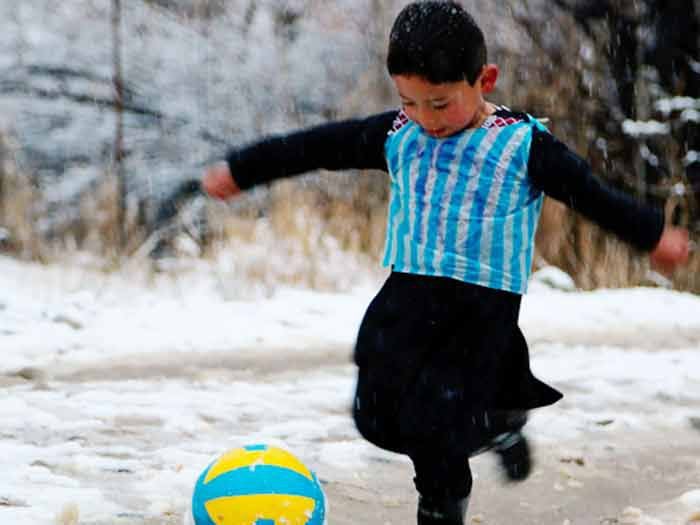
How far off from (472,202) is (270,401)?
243cm

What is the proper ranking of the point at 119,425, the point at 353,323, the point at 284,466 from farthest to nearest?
the point at 353,323
the point at 119,425
the point at 284,466

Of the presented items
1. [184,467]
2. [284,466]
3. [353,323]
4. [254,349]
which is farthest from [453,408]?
[353,323]

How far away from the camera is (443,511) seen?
2781 mm

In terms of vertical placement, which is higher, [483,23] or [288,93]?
[483,23]

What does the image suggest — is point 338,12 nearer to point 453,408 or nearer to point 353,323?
point 353,323

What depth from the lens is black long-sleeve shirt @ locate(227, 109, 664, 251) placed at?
2715 millimetres

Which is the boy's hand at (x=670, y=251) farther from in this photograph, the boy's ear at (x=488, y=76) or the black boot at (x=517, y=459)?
the black boot at (x=517, y=459)

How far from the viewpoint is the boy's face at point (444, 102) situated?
8.64 feet

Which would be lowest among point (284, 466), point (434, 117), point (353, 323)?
point (353, 323)

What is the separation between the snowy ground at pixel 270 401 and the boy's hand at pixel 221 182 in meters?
0.95

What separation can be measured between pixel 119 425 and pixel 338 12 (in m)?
5.63

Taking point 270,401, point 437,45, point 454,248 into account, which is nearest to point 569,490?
point 454,248

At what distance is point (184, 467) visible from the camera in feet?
12.4

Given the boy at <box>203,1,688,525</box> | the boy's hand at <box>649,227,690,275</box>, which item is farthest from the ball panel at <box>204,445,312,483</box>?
the boy's hand at <box>649,227,690,275</box>
